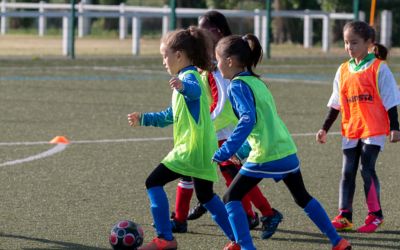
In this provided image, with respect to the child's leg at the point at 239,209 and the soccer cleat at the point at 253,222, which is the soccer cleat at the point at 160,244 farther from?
the soccer cleat at the point at 253,222

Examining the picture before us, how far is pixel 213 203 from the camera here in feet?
24.4

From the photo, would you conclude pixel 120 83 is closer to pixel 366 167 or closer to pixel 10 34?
pixel 366 167

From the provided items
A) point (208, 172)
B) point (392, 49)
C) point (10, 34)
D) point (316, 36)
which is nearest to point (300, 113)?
point (208, 172)

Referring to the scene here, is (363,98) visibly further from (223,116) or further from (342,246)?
(342,246)

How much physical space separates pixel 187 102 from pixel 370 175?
183 cm

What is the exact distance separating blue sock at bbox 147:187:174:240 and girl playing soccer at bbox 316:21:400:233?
1.47 m

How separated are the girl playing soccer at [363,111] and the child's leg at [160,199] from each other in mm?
1450

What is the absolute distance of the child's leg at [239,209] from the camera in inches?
279

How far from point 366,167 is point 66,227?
2.20 metres

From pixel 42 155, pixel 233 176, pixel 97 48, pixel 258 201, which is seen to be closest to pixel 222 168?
pixel 233 176

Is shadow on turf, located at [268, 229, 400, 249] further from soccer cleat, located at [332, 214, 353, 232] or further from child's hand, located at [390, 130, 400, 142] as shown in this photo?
child's hand, located at [390, 130, 400, 142]

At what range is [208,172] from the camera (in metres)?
7.34

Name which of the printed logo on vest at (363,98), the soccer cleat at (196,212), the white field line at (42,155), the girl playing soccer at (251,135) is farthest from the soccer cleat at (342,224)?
the white field line at (42,155)

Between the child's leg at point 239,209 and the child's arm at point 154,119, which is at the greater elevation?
the child's arm at point 154,119
